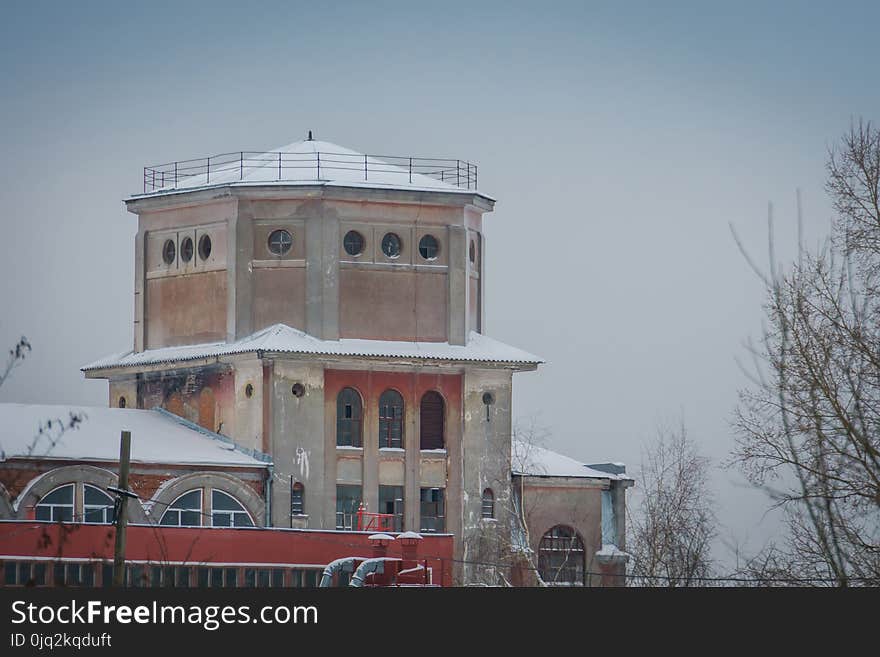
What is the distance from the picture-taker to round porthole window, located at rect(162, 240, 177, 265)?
64438mm

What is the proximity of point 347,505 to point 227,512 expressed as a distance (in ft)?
14.2

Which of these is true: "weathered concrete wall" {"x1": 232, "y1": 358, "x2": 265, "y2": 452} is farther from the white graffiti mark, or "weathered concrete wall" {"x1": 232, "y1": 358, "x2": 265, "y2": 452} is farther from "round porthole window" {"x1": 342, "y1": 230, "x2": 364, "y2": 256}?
"round porthole window" {"x1": 342, "y1": 230, "x2": 364, "y2": 256}

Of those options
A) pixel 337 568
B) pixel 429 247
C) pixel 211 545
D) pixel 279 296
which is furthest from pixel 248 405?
pixel 337 568

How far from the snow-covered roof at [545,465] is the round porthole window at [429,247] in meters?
6.14

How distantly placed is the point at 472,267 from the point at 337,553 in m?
13.1

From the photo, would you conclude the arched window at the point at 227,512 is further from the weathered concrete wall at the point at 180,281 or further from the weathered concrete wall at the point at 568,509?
the weathered concrete wall at the point at 568,509

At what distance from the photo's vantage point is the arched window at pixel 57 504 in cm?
5533

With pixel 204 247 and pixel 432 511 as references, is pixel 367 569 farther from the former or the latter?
pixel 204 247

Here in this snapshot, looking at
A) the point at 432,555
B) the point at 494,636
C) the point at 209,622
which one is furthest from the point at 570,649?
the point at 432,555

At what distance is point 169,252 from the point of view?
6450 centimetres

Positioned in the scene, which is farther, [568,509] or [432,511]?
[568,509]

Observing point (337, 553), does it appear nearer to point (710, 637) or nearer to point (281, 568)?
point (281, 568)

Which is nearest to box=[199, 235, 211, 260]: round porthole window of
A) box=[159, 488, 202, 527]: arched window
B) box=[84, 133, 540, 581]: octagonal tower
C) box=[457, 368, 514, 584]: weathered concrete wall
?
box=[84, 133, 540, 581]: octagonal tower

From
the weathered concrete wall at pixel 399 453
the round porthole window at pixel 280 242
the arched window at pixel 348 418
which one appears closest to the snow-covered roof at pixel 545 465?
the weathered concrete wall at pixel 399 453
